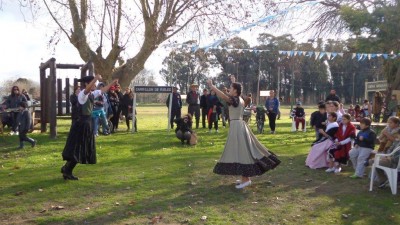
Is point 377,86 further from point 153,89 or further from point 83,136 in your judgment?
point 83,136

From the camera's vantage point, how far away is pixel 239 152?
808 centimetres

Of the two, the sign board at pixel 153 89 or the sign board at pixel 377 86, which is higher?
the sign board at pixel 377 86

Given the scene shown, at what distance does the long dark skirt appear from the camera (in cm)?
851

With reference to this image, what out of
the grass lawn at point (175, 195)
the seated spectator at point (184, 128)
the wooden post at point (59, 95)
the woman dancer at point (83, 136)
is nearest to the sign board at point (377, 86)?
the seated spectator at point (184, 128)

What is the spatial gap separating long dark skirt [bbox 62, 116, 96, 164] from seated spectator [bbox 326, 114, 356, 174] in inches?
191

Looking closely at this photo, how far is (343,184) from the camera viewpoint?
8766 mm

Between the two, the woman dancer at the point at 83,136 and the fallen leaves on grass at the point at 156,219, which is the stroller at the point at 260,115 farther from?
the fallen leaves on grass at the point at 156,219

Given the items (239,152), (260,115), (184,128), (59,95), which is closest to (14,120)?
(59,95)

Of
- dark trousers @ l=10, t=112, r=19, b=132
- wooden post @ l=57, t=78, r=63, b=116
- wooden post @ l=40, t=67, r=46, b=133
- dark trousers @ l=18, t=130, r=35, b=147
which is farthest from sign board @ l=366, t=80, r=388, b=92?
dark trousers @ l=18, t=130, r=35, b=147

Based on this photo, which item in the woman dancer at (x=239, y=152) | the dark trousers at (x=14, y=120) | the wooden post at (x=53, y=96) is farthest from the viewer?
the dark trousers at (x=14, y=120)

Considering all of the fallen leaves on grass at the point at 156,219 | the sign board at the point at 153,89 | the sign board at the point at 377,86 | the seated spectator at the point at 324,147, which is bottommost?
the fallen leaves on grass at the point at 156,219

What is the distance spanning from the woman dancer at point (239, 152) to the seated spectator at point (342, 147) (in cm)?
240

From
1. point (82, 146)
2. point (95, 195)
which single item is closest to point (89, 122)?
point (82, 146)

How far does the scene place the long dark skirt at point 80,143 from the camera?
27.9 ft
